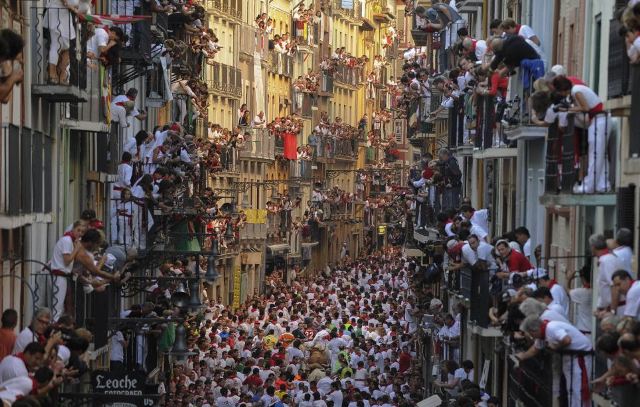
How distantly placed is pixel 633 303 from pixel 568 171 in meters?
5.93

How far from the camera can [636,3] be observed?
22.6 metres

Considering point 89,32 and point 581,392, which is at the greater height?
point 89,32

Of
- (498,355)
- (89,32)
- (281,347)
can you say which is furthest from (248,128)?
(89,32)

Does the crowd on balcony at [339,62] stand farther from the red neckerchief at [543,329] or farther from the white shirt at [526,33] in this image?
the red neckerchief at [543,329]

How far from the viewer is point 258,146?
95938 millimetres

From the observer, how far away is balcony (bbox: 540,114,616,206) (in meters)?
27.7

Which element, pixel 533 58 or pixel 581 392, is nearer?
pixel 581 392

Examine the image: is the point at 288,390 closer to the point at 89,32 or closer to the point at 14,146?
the point at 89,32

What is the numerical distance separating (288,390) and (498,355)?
835cm

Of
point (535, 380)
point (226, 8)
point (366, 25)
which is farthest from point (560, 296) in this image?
point (366, 25)

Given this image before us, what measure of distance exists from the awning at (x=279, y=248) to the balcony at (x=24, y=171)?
6683 cm

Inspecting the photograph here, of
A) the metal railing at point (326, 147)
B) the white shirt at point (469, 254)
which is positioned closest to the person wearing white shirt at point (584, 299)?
the white shirt at point (469, 254)

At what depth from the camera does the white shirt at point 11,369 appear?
23656 mm

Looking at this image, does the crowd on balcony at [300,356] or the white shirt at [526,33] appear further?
the crowd on balcony at [300,356]
